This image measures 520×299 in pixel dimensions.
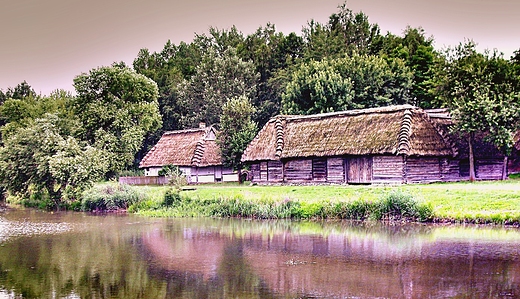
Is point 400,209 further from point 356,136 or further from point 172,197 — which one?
point 172,197

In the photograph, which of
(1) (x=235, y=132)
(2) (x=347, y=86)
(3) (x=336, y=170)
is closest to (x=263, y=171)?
(1) (x=235, y=132)

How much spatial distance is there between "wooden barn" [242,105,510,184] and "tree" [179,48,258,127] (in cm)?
1976

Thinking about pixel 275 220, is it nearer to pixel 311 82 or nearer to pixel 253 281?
pixel 253 281

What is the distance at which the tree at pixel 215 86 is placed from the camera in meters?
61.6

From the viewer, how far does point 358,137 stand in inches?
1480

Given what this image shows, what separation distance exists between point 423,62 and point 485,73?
21.1 meters

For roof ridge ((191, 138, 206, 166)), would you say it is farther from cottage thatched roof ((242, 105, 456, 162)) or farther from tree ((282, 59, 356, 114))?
cottage thatched roof ((242, 105, 456, 162))

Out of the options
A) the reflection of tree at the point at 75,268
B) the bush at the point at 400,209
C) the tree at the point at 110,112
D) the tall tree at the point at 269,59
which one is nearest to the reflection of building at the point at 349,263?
the reflection of tree at the point at 75,268

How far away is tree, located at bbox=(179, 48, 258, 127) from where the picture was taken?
202ft

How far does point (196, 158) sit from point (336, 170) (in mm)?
16194

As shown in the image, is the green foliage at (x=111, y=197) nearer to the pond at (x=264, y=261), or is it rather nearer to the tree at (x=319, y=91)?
the pond at (x=264, y=261)

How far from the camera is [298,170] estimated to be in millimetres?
40500

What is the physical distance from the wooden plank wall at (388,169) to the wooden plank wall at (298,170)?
4.86 metres

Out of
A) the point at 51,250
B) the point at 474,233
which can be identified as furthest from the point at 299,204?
the point at 51,250
